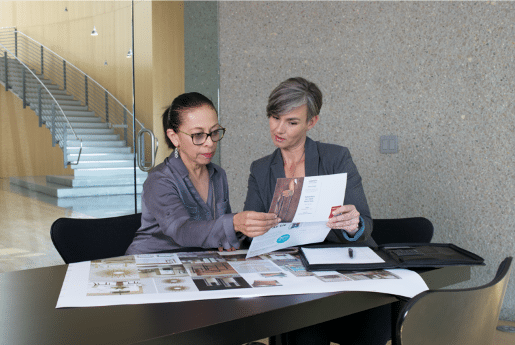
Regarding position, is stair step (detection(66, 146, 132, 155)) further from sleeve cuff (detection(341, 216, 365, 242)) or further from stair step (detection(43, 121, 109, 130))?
sleeve cuff (detection(341, 216, 365, 242))

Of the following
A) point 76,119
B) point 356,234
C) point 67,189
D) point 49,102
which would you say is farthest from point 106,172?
point 356,234

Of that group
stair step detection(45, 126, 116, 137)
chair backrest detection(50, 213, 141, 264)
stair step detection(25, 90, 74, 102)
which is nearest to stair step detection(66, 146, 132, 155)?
stair step detection(45, 126, 116, 137)

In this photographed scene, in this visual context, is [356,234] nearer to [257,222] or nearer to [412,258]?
[412,258]

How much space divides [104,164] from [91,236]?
5.45 feet

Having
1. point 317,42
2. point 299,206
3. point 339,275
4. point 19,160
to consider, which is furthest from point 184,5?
point 339,275

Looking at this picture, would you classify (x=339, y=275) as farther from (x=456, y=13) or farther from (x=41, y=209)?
(x=41, y=209)

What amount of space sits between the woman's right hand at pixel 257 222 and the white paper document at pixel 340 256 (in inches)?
5.5

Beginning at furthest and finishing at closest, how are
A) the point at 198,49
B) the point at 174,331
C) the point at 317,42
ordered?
the point at 198,49 → the point at 317,42 → the point at 174,331

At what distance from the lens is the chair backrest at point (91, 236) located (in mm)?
1760

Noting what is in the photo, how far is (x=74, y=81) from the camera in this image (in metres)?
3.25

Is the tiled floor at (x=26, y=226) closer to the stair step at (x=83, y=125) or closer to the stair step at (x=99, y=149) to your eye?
the stair step at (x=99, y=149)

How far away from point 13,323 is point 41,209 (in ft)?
8.46

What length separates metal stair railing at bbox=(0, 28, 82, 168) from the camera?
3016 millimetres

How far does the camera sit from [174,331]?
0.84 m
